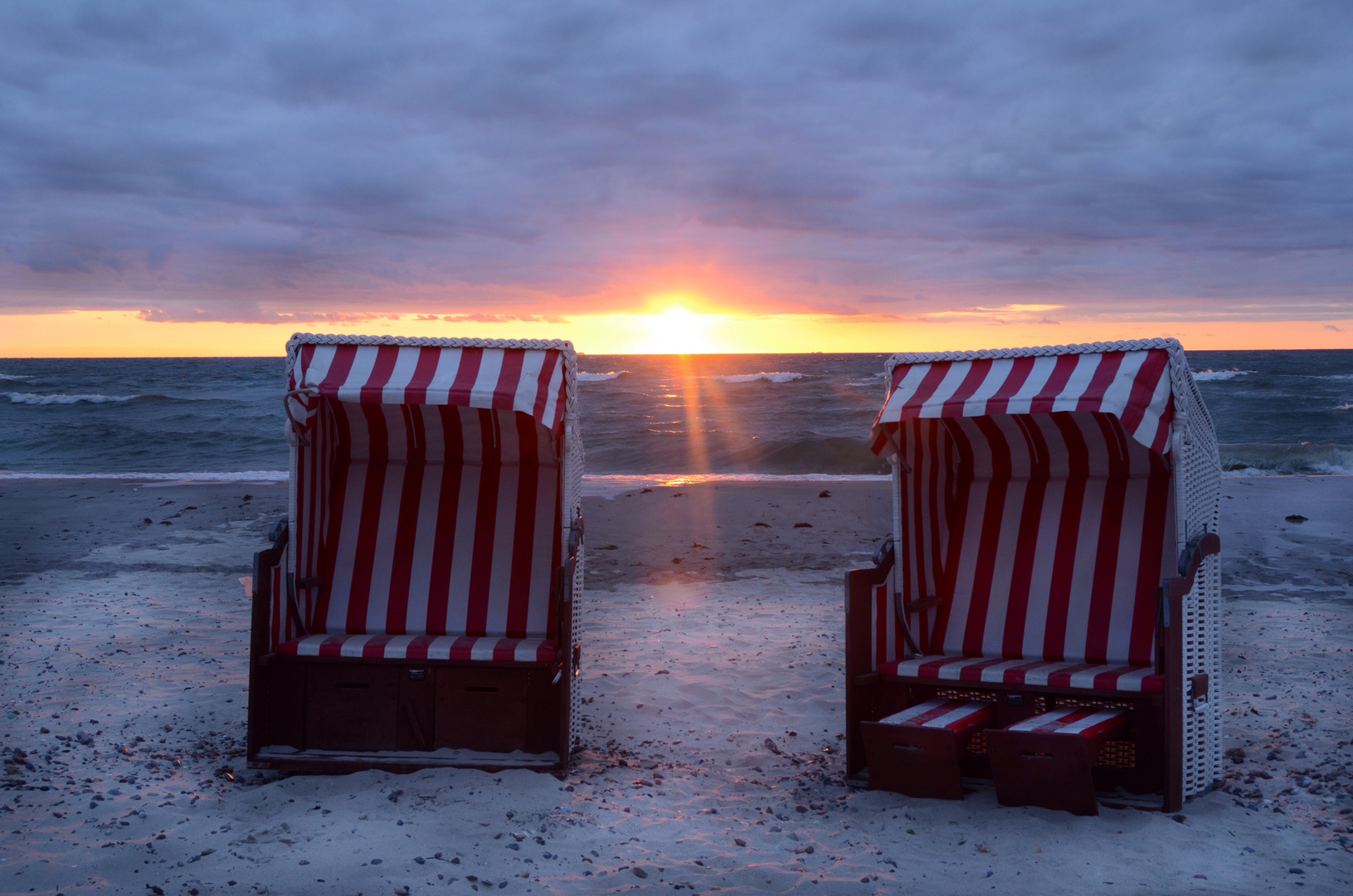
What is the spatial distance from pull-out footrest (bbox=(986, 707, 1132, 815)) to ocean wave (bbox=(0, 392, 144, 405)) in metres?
43.9

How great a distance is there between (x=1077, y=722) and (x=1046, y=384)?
1491 mm

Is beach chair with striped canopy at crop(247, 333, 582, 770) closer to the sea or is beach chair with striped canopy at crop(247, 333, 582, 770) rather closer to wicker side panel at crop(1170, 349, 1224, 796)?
wicker side panel at crop(1170, 349, 1224, 796)

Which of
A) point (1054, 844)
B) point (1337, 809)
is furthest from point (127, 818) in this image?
point (1337, 809)

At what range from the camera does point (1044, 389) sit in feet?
14.4

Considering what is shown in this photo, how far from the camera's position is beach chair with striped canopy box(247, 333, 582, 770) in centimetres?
473

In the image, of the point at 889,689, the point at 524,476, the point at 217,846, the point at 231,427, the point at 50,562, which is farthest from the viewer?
the point at 231,427

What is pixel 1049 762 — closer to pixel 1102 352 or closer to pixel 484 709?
pixel 1102 352

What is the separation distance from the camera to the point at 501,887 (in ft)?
11.9

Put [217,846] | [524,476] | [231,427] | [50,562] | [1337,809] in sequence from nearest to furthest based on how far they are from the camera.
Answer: [217,846] < [1337,809] < [524,476] < [50,562] < [231,427]

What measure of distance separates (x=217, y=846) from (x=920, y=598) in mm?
3459

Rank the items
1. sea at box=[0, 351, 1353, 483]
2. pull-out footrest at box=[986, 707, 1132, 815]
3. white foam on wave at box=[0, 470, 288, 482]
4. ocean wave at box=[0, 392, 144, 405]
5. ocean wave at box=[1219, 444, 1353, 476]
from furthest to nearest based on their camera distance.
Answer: ocean wave at box=[0, 392, 144, 405] < sea at box=[0, 351, 1353, 483] < ocean wave at box=[1219, 444, 1353, 476] < white foam on wave at box=[0, 470, 288, 482] < pull-out footrest at box=[986, 707, 1132, 815]

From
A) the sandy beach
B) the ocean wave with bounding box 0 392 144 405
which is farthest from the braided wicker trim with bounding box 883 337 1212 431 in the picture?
the ocean wave with bounding box 0 392 144 405

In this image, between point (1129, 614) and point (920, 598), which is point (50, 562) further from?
point (1129, 614)

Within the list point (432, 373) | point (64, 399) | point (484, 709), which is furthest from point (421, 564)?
point (64, 399)
